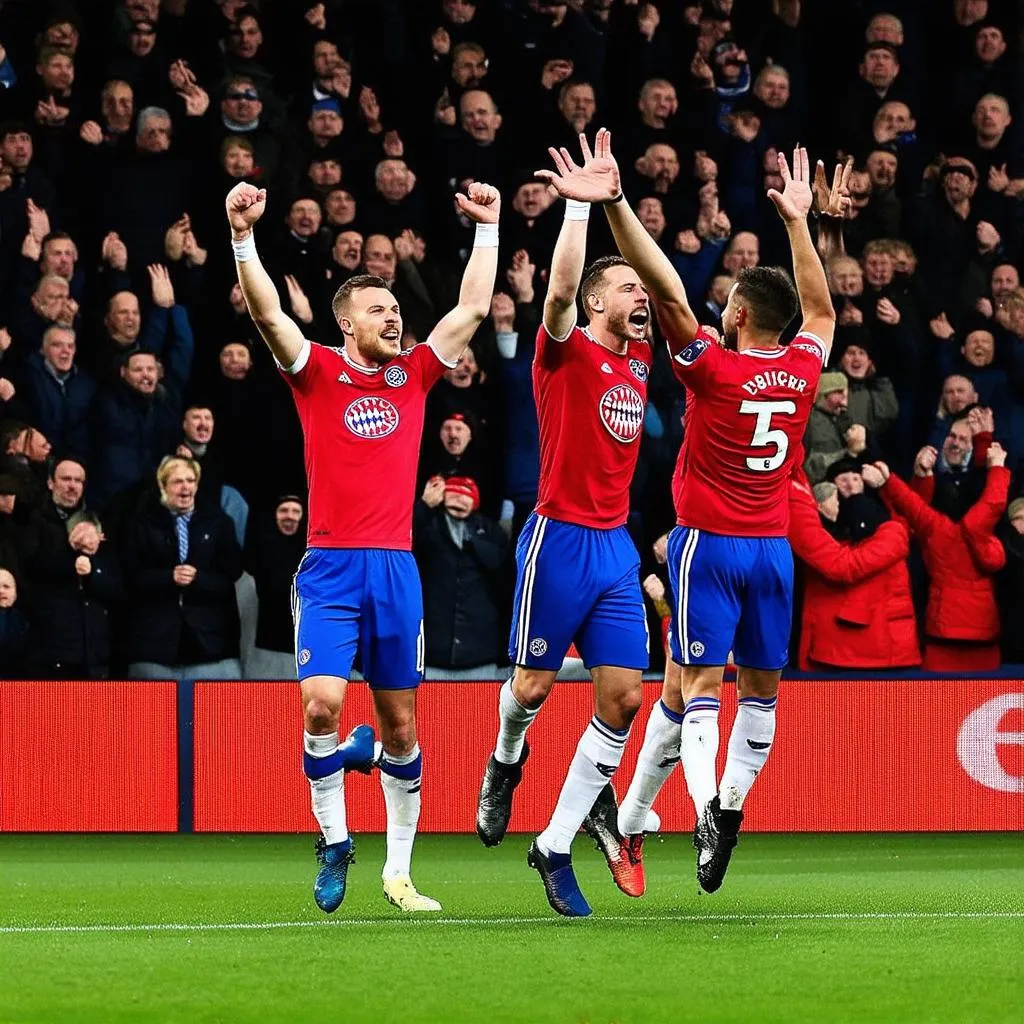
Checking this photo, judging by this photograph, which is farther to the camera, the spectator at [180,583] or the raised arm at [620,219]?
the spectator at [180,583]

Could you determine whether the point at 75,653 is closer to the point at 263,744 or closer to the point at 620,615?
the point at 263,744

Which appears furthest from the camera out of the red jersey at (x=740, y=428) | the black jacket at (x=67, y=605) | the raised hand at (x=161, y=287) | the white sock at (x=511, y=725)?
the raised hand at (x=161, y=287)

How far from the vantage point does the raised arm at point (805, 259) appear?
8617 mm

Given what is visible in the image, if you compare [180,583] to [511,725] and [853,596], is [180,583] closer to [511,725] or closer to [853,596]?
[853,596]

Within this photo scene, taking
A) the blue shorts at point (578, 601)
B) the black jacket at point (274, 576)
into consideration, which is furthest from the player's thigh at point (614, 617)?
the black jacket at point (274, 576)

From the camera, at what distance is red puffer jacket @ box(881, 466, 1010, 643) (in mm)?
13383

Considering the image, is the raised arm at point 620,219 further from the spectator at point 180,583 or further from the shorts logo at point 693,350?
the spectator at point 180,583

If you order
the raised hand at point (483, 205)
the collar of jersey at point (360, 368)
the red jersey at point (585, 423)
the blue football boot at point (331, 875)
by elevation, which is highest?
the raised hand at point (483, 205)

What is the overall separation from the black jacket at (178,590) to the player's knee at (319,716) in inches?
199

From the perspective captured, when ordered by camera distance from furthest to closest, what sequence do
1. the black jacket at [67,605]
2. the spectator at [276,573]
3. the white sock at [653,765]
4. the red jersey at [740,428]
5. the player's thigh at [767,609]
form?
the spectator at [276,573] → the black jacket at [67,605] → the white sock at [653,765] → the player's thigh at [767,609] → the red jersey at [740,428]

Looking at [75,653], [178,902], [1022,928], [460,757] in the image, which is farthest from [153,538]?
[1022,928]

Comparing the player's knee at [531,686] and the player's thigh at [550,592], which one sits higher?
the player's thigh at [550,592]

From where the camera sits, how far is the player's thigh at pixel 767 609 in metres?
8.41

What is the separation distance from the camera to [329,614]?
321 inches
